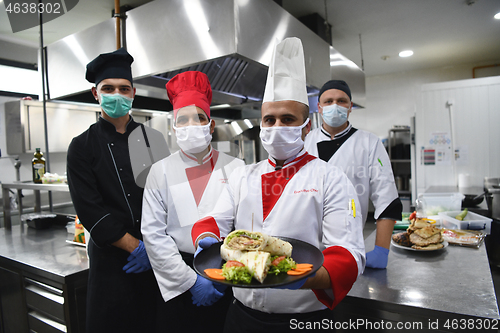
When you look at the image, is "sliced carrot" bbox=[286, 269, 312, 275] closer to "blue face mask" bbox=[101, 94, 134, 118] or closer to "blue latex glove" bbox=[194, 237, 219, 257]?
"blue latex glove" bbox=[194, 237, 219, 257]

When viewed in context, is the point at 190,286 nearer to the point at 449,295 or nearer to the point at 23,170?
the point at 449,295

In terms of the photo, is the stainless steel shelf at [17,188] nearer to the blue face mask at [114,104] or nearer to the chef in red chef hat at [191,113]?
the blue face mask at [114,104]

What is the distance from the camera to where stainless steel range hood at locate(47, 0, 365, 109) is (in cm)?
186

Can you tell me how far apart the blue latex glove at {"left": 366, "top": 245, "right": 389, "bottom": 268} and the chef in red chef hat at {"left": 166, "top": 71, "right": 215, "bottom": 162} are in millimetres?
1008

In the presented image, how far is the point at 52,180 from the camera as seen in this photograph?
2678 mm

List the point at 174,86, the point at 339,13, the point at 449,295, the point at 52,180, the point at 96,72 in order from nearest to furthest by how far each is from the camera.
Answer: the point at 449,295, the point at 174,86, the point at 96,72, the point at 52,180, the point at 339,13

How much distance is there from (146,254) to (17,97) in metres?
4.13

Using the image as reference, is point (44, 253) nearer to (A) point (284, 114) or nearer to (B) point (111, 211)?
(B) point (111, 211)

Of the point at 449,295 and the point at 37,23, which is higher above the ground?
the point at 37,23

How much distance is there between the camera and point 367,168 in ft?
5.76

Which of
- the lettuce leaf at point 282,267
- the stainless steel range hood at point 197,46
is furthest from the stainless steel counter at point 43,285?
the lettuce leaf at point 282,267

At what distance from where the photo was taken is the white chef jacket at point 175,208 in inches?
52.7

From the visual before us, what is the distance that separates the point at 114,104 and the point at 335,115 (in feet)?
3.96

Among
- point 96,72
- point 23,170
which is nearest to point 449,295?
point 96,72
